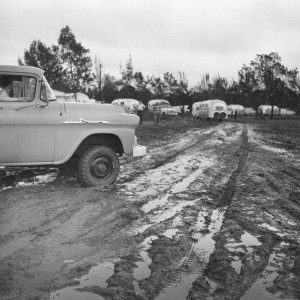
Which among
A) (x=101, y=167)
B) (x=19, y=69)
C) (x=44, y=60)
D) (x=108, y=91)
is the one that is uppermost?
(x=44, y=60)

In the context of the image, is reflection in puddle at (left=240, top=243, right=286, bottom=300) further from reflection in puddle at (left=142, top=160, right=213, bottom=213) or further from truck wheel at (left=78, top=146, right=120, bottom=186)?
truck wheel at (left=78, top=146, right=120, bottom=186)

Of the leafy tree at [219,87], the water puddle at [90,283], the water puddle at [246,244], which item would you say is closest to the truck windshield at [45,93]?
the water puddle at [90,283]

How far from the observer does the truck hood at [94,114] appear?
6.29 meters

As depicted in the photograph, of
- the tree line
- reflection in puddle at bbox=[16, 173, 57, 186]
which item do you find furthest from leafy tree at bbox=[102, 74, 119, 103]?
reflection in puddle at bbox=[16, 173, 57, 186]

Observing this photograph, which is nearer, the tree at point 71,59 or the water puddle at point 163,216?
the water puddle at point 163,216

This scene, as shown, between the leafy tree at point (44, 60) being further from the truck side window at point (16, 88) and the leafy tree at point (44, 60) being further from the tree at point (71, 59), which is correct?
the truck side window at point (16, 88)

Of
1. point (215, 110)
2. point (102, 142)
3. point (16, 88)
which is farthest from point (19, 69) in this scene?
point (215, 110)

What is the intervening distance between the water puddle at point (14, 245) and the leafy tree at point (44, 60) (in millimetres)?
31303

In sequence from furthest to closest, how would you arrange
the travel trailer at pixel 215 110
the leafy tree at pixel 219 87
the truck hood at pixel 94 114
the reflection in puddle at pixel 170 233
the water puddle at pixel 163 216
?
the leafy tree at pixel 219 87 → the travel trailer at pixel 215 110 → the truck hood at pixel 94 114 → the water puddle at pixel 163 216 → the reflection in puddle at pixel 170 233

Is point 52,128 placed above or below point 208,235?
above

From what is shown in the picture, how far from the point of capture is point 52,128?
20.1ft

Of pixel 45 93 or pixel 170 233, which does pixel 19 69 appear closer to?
pixel 45 93

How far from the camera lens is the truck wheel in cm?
644

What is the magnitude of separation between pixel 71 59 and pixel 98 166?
3532 centimetres
